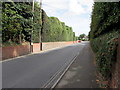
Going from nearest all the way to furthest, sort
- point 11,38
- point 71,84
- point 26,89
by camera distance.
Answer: point 26,89 < point 71,84 < point 11,38

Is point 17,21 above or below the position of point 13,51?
above

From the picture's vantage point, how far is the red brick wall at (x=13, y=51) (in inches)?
554

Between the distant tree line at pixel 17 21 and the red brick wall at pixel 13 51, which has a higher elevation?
the distant tree line at pixel 17 21

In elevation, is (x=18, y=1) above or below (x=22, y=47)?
above

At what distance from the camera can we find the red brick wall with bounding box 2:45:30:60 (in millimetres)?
14070

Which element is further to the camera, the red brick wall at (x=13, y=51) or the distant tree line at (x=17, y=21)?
the red brick wall at (x=13, y=51)

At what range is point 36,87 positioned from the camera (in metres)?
5.75

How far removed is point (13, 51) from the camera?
1575 centimetres

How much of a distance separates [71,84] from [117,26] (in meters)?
3.74

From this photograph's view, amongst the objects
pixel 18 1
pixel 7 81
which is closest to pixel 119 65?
pixel 7 81

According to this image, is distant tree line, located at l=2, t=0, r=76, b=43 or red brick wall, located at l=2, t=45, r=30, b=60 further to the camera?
red brick wall, located at l=2, t=45, r=30, b=60

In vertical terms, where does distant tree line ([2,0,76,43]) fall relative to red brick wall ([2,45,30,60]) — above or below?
above

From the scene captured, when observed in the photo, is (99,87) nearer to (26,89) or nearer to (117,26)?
(26,89)

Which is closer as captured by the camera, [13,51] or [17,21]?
[17,21]
